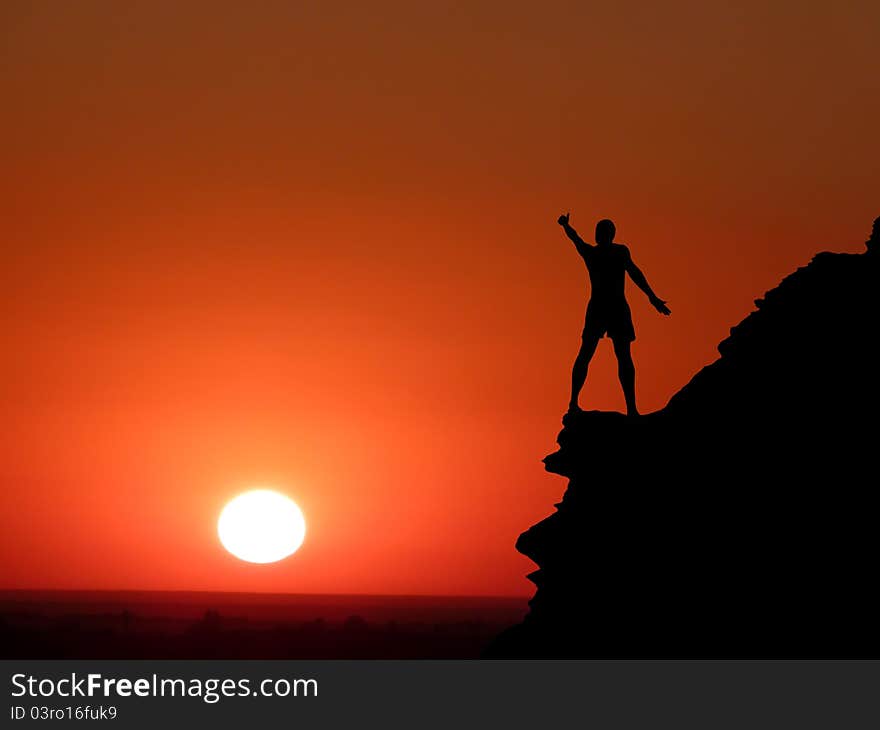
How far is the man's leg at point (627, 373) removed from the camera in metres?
23.6

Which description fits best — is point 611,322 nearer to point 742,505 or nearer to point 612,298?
point 612,298

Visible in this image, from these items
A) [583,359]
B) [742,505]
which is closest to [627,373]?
[583,359]

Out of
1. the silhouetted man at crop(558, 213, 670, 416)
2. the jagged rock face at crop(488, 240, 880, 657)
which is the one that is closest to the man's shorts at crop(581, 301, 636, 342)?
the silhouetted man at crop(558, 213, 670, 416)

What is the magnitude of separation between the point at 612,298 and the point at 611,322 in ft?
1.31

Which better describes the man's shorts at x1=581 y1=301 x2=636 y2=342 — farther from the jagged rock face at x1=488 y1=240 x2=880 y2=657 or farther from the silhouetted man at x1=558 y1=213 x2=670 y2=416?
the jagged rock face at x1=488 y1=240 x2=880 y2=657

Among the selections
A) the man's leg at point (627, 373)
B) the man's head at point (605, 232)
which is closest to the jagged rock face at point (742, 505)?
the man's leg at point (627, 373)

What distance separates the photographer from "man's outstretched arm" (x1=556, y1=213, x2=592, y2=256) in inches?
920

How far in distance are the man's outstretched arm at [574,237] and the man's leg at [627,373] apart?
1.59 m

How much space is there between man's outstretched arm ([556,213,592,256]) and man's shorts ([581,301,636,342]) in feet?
2.86

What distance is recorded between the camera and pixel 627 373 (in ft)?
77.3

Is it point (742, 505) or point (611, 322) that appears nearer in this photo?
point (742, 505)

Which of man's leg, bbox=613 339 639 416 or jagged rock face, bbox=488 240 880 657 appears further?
man's leg, bbox=613 339 639 416
